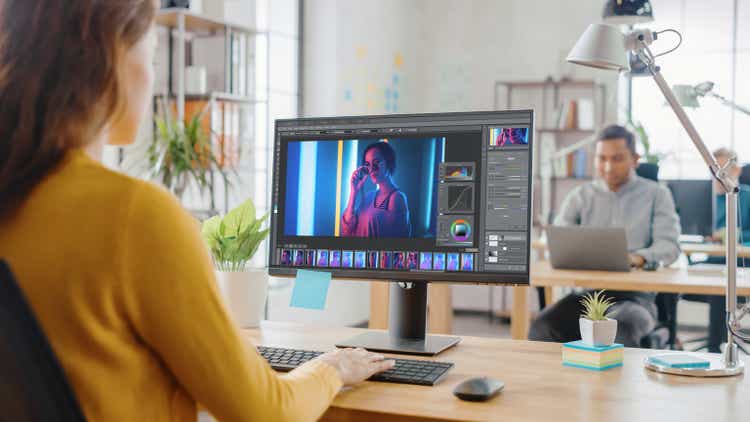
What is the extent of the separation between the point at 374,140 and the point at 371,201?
0.13 meters

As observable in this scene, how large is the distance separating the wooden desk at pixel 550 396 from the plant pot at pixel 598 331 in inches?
2.4

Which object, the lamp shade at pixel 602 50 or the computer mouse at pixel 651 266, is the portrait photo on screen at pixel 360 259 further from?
the computer mouse at pixel 651 266

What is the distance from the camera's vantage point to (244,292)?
1.95m

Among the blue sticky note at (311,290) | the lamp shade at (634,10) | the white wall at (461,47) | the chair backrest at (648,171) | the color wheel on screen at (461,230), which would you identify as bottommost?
the blue sticky note at (311,290)

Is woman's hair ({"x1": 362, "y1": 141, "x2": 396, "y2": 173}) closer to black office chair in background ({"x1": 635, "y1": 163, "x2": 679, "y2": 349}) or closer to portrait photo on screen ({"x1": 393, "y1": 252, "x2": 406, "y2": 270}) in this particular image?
portrait photo on screen ({"x1": 393, "y1": 252, "x2": 406, "y2": 270})

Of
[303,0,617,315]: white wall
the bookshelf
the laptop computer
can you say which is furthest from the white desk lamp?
the bookshelf

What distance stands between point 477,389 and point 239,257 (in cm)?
81

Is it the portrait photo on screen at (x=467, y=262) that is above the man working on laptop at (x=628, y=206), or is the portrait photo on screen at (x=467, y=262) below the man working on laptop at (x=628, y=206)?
below

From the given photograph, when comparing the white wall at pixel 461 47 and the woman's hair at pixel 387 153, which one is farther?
the white wall at pixel 461 47

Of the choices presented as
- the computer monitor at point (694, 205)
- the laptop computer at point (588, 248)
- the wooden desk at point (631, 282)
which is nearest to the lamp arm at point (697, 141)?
the wooden desk at point (631, 282)

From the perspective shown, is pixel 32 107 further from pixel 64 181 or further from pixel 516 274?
pixel 516 274

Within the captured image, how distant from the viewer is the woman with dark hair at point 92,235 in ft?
3.10

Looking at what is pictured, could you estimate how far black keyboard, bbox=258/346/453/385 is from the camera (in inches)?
56.2

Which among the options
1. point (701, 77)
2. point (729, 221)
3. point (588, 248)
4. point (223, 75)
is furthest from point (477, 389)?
point (701, 77)
